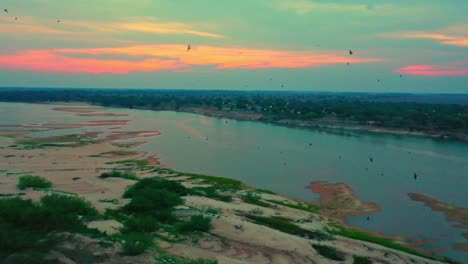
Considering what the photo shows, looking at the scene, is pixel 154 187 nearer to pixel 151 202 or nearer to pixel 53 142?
pixel 151 202

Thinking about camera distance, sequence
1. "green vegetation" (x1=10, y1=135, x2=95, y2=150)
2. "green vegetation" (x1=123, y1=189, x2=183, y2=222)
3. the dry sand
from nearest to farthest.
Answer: the dry sand, "green vegetation" (x1=123, y1=189, x2=183, y2=222), "green vegetation" (x1=10, y1=135, x2=95, y2=150)

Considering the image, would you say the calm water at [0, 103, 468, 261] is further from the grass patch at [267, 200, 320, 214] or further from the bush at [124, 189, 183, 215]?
the bush at [124, 189, 183, 215]

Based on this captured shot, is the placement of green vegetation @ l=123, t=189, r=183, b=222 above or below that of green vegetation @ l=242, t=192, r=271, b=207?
above

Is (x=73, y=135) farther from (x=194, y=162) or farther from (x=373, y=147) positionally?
(x=373, y=147)

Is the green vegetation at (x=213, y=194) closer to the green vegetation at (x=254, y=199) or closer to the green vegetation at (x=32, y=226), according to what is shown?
the green vegetation at (x=254, y=199)

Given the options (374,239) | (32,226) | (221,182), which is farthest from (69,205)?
(221,182)

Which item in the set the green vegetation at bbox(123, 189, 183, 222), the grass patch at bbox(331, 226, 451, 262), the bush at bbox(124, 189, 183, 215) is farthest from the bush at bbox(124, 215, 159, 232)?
the grass patch at bbox(331, 226, 451, 262)
